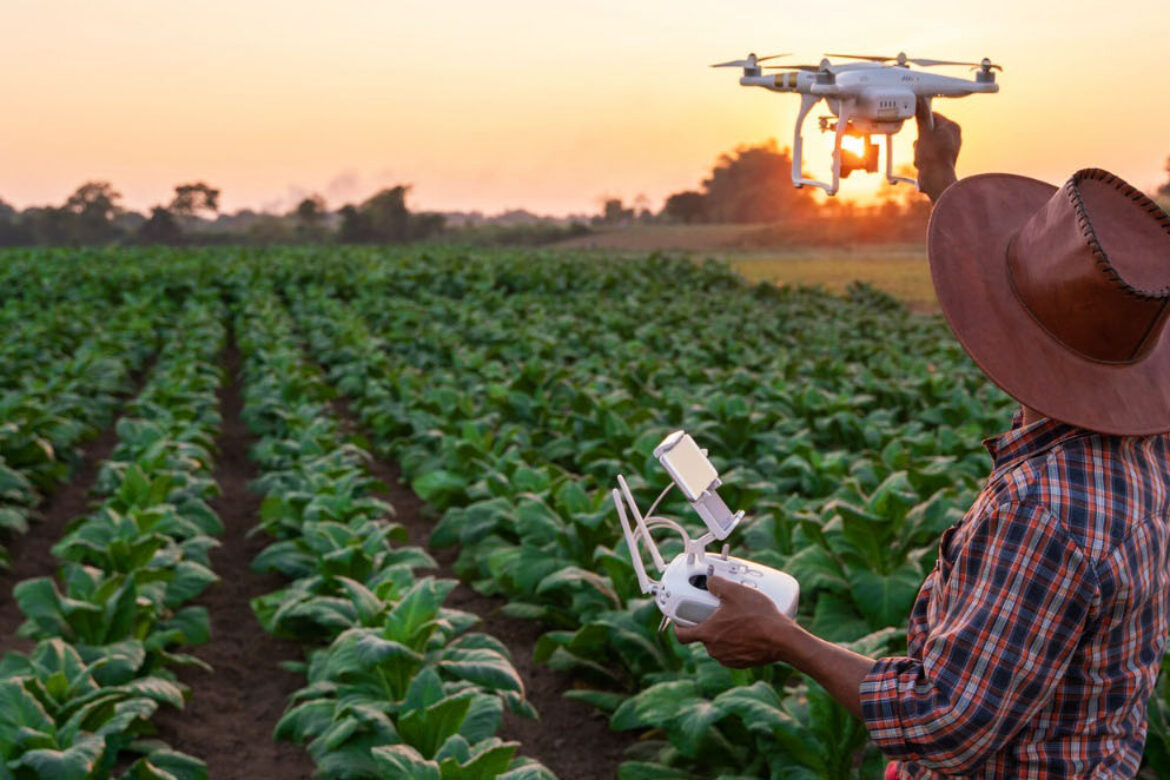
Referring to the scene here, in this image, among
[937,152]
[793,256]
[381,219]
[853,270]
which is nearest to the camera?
[937,152]

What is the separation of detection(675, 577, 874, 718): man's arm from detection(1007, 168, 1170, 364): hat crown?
2.17ft

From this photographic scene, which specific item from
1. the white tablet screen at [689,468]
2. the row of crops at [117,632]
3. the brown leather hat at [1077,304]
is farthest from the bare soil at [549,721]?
the brown leather hat at [1077,304]

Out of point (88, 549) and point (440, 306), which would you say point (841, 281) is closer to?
point (440, 306)

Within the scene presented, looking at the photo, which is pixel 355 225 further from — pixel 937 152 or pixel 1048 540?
pixel 1048 540

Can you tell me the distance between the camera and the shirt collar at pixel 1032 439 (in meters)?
1.86

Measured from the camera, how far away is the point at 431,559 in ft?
19.4

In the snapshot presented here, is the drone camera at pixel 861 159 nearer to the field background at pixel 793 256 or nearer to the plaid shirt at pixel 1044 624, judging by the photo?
the plaid shirt at pixel 1044 624

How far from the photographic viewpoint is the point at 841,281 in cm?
3169

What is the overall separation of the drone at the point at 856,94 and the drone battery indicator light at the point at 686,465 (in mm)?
660

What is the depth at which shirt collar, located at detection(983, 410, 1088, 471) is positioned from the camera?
186cm

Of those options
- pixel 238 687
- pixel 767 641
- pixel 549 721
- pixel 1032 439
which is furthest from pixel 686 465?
pixel 238 687

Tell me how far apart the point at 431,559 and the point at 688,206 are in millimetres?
81751

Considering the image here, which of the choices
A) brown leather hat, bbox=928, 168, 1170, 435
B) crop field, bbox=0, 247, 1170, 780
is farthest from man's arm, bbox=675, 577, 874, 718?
crop field, bbox=0, 247, 1170, 780

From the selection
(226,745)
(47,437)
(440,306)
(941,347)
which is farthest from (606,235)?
(226,745)
